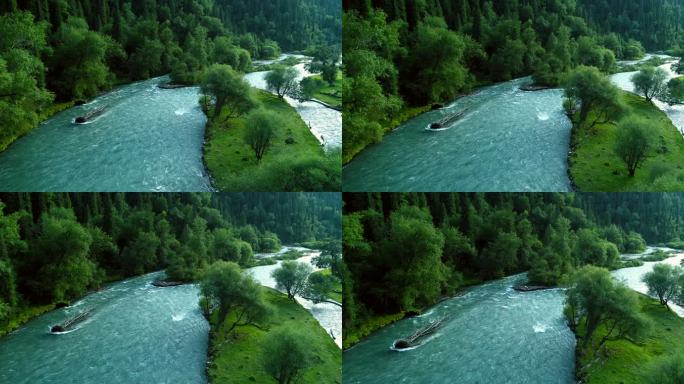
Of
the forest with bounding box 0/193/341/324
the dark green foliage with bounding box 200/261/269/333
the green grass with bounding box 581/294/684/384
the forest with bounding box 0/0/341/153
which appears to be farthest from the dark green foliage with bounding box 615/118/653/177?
the dark green foliage with bounding box 200/261/269/333

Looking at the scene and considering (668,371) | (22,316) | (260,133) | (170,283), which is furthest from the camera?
(170,283)

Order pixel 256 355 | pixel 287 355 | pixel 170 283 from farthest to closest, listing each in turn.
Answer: pixel 170 283, pixel 256 355, pixel 287 355

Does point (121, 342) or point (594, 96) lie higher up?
point (594, 96)

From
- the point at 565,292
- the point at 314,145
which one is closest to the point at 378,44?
the point at 314,145

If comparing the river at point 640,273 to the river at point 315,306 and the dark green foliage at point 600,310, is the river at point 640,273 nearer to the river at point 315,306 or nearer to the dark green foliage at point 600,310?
the dark green foliage at point 600,310

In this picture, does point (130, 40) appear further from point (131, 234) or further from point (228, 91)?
point (131, 234)

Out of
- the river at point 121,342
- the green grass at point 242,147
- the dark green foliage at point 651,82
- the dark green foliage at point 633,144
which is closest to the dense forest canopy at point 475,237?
the dark green foliage at point 633,144

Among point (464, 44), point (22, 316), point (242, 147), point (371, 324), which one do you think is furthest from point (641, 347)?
point (22, 316)
